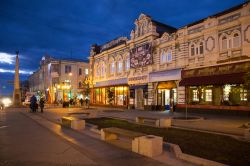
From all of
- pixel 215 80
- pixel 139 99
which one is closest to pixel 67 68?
pixel 139 99

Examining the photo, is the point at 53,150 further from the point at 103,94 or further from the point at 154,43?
the point at 103,94

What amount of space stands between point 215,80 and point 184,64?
5.06 metres

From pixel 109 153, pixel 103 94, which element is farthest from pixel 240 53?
pixel 103 94

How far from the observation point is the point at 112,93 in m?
39.3

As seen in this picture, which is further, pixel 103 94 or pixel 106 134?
pixel 103 94

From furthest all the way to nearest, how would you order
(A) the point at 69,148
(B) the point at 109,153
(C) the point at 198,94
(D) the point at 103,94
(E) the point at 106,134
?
(D) the point at 103,94 < (C) the point at 198,94 < (E) the point at 106,134 < (A) the point at 69,148 < (B) the point at 109,153

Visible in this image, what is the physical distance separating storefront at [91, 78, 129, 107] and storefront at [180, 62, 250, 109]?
1277 cm

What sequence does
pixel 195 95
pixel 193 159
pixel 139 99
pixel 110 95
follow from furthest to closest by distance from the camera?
pixel 110 95, pixel 139 99, pixel 195 95, pixel 193 159

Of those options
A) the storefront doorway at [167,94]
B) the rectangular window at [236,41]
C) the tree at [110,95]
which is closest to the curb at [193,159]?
the rectangular window at [236,41]

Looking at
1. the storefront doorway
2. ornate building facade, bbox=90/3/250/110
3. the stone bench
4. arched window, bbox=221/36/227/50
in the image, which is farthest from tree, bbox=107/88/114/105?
the stone bench

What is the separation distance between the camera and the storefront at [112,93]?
37656 millimetres

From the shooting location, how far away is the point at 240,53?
21.7 meters

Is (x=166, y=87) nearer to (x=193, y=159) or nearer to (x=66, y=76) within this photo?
(x=193, y=159)

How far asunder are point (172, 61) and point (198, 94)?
5.23 meters
